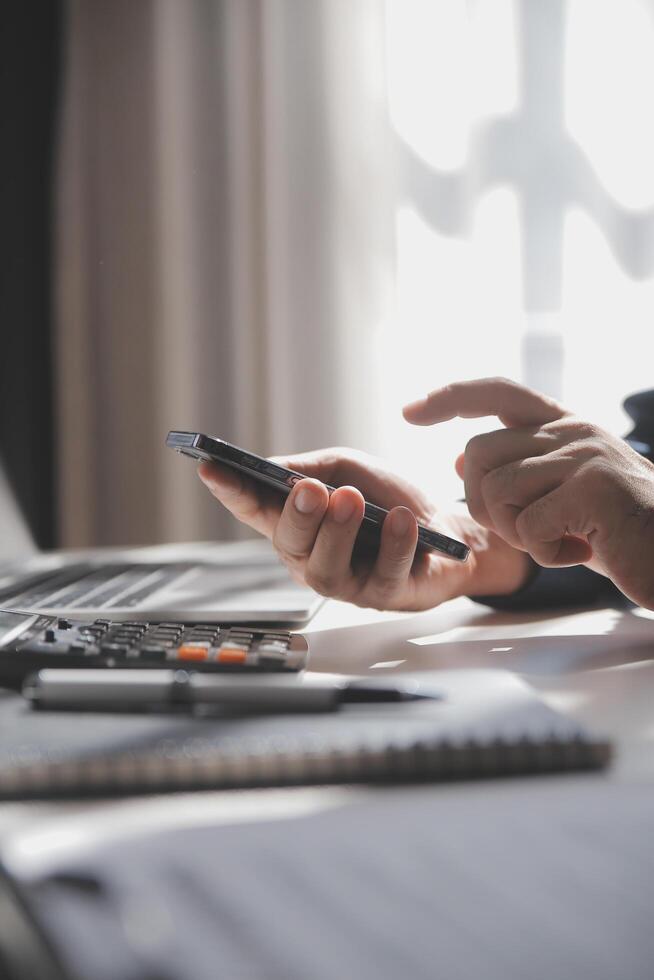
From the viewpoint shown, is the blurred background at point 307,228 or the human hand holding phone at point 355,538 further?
the blurred background at point 307,228

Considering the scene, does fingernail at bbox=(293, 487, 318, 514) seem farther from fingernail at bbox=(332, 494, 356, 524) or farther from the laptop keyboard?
the laptop keyboard

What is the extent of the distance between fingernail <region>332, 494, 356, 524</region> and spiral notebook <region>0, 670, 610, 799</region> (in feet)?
0.78

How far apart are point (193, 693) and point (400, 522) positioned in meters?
0.24

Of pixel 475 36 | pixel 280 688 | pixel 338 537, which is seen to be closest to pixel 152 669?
pixel 280 688

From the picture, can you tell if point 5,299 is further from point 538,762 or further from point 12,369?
point 538,762

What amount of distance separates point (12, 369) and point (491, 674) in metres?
1.46

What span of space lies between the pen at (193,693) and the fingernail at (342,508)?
0.22 metres

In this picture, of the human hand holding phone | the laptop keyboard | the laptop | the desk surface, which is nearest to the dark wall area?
the laptop

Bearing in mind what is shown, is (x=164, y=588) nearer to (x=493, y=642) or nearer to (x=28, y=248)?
(x=493, y=642)

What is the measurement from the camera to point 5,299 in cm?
158

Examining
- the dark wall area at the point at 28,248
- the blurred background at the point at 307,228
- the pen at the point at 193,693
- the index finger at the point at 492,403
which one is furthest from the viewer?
the blurred background at the point at 307,228

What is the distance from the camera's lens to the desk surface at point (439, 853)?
0.62ft

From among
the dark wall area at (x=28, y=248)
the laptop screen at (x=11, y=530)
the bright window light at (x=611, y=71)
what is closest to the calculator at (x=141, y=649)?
the laptop screen at (x=11, y=530)

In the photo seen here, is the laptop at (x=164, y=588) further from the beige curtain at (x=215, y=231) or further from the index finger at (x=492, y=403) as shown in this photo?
the beige curtain at (x=215, y=231)
